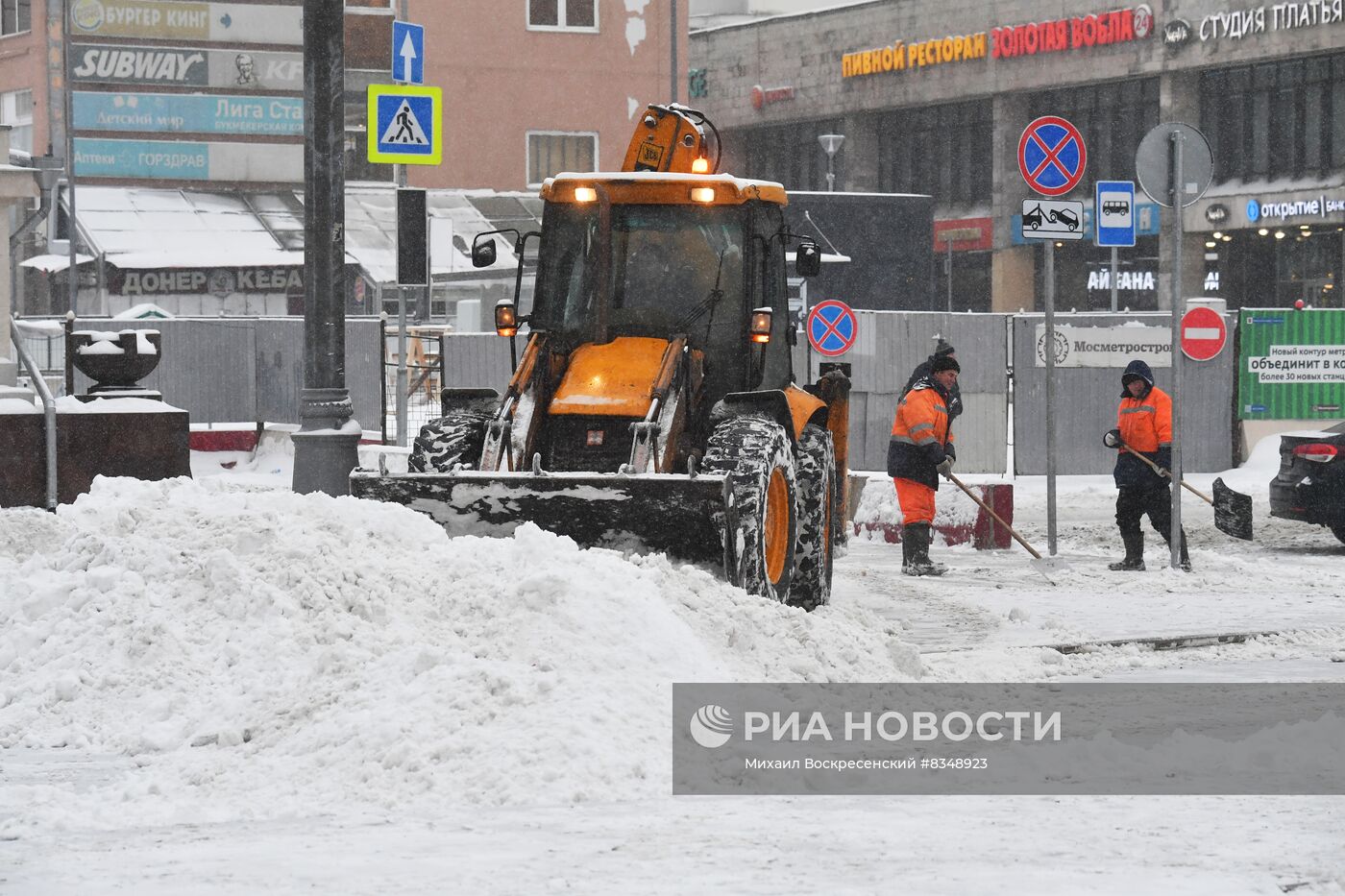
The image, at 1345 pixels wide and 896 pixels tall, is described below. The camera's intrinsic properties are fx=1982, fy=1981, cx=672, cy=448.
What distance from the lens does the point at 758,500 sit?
965 centimetres

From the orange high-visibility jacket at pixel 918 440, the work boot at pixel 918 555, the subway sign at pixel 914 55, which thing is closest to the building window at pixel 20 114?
the subway sign at pixel 914 55

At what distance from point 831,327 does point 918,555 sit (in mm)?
6268

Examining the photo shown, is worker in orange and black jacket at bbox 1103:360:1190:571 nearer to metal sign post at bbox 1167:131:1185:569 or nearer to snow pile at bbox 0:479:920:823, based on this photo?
metal sign post at bbox 1167:131:1185:569

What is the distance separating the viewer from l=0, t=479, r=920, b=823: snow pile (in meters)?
6.64

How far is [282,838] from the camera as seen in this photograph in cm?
591

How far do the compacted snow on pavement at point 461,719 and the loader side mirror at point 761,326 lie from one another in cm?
161

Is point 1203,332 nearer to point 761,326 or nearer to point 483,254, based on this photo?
point 761,326

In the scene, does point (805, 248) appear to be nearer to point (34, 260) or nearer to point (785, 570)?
point (785, 570)

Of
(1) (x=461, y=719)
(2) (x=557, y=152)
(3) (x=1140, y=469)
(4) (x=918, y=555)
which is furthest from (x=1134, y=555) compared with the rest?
(2) (x=557, y=152)

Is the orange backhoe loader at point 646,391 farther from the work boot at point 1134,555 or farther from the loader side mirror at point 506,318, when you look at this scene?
the work boot at point 1134,555

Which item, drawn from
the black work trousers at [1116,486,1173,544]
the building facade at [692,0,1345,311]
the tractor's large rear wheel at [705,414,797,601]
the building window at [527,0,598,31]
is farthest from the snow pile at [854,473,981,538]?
the building window at [527,0,598,31]

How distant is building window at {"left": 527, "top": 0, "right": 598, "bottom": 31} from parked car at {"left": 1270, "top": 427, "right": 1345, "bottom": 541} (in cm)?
3262

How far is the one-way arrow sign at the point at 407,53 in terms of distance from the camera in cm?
1842

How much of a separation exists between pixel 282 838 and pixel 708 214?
597cm
